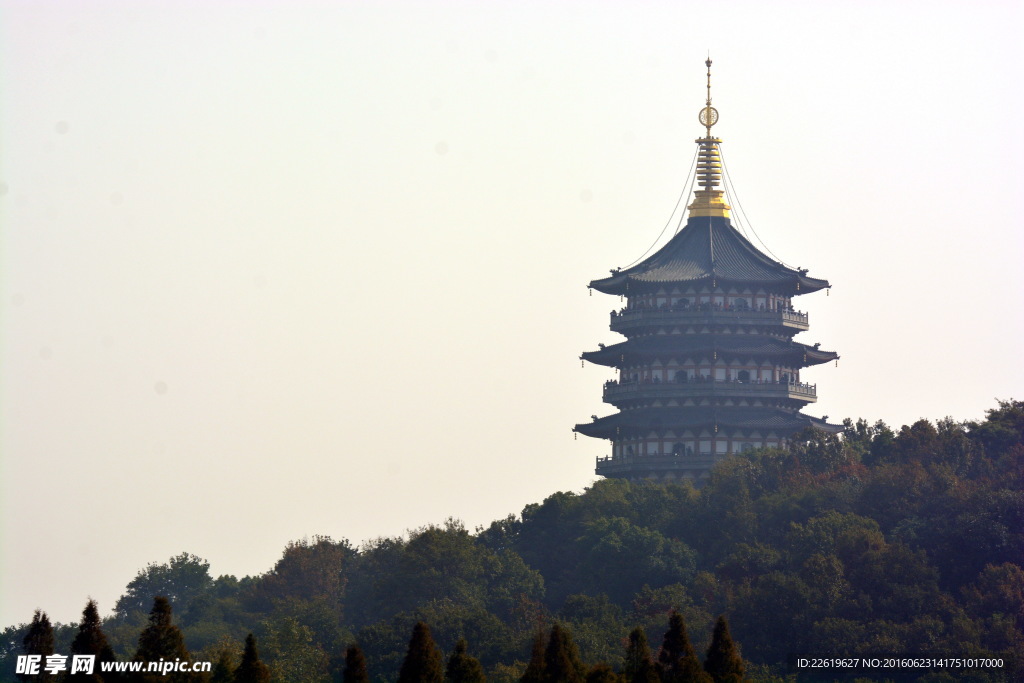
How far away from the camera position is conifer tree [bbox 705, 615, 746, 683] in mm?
70188

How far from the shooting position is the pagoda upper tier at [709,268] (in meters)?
109

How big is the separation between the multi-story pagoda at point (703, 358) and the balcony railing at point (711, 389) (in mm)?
65

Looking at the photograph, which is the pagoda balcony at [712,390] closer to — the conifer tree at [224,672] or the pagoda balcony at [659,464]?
the pagoda balcony at [659,464]

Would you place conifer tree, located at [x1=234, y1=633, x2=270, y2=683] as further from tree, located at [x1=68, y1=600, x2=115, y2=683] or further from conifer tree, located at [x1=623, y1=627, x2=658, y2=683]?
conifer tree, located at [x1=623, y1=627, x2=658, y2=683]

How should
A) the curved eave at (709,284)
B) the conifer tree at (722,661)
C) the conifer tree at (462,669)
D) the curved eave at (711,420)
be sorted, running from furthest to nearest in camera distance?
the curved eave at (709,284) → the curved eave at (711,420) → the conifer tree at (462,669) → the conifer tree at (722,661)

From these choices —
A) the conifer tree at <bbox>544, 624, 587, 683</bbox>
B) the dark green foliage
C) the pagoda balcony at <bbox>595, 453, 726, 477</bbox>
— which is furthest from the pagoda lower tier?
the dark green foliage

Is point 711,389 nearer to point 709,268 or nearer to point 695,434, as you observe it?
point 695,434

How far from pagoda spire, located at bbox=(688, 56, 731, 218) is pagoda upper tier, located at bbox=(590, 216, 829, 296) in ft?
1.29

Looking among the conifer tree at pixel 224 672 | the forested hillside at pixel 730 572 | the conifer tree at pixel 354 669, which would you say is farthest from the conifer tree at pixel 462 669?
the forested hillside at pixel 730 572

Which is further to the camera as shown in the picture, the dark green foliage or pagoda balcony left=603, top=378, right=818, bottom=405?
pagoda balcony left=603, top=378, right=818, bottom=405

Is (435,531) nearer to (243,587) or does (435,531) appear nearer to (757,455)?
(757,455)

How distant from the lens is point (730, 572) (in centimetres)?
9194

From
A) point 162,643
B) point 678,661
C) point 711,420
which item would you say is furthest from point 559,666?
point 711,420

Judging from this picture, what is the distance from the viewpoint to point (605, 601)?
9150cm
